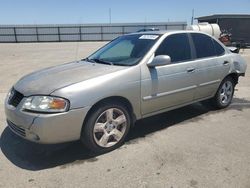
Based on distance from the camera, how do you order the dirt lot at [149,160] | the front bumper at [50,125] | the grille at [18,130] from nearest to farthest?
1. the dirt lot at [149,160]
2. the front bumper at [50,125]
3. the grille at [18,130]

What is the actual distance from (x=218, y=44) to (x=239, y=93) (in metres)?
2.24

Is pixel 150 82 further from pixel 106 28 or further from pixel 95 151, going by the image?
pixel 106 28

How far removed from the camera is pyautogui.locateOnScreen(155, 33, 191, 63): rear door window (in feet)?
15.0

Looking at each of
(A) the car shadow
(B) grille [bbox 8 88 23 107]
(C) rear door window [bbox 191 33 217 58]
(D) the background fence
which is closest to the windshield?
(C) rear door window [bbox 191 33 217 58]

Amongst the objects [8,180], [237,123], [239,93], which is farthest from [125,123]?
[239,93]

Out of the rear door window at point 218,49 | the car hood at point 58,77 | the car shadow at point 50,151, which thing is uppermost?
the rear door window at point 218,49

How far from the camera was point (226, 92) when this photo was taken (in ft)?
19.4

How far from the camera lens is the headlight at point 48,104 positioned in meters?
3.41

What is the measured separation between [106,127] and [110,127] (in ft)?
0.23

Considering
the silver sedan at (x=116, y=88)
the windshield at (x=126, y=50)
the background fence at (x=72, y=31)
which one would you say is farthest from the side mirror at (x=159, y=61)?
the background fence at (x=72, y=31)

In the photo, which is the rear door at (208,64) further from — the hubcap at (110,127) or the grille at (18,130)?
the grille at (18,130)

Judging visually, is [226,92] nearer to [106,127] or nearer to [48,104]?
[106,127]

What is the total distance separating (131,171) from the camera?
344cm

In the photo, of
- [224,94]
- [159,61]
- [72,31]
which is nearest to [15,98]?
[159,61]
